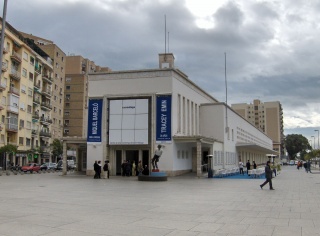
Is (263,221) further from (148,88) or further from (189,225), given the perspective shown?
(148,88)

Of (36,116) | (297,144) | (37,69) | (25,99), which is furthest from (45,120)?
(297,144)

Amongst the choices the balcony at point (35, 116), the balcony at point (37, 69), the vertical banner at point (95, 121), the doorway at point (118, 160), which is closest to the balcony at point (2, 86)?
the balcony at point (35, 116)

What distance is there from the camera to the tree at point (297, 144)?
498 feet

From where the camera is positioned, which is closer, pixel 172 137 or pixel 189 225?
pixel 189 225

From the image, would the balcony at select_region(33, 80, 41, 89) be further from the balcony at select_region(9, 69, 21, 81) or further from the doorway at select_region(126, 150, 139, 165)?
the doorway at select_region(126, 150, 139, 165)

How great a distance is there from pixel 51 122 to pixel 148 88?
1848 inches

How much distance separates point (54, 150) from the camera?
72.9 m

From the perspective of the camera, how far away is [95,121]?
35.7 metres

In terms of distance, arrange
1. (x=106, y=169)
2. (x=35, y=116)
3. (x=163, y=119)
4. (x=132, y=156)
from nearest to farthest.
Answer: (x=106, y=169)
(x=163, y=119)
(x=132, y=156)
(x=35, y=116)

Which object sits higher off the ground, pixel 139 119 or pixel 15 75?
pixel 15 75

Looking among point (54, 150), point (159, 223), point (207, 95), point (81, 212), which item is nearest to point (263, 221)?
point (159, 223)

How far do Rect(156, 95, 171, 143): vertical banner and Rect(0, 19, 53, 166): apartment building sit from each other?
29488mm

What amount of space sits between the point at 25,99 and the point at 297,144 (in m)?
119

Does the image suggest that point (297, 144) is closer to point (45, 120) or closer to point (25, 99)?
point (45, 120)
